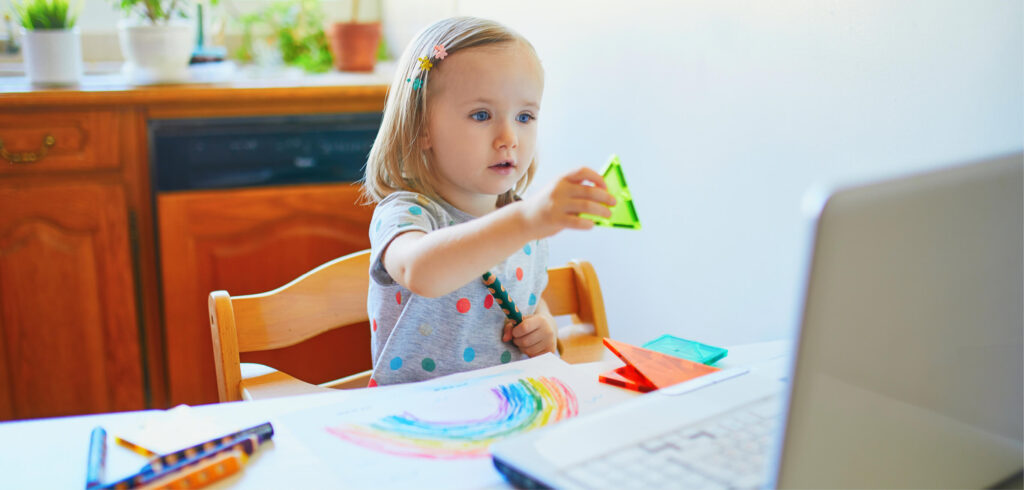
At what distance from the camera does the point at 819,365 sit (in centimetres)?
43

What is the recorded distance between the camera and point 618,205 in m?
0.63

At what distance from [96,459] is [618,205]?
0.41 m

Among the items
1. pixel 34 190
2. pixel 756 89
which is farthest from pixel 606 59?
pixel 34 190

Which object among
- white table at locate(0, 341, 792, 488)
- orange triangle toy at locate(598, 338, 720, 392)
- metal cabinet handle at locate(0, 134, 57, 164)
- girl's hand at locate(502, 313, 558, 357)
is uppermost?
metal cabinet handle at locate(0, 134, 57, 164)

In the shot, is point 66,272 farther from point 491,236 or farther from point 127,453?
point 491,236

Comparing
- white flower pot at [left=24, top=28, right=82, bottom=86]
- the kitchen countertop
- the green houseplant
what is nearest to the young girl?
the kitchen countertop

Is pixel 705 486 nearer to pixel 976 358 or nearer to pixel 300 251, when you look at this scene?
pixel 976 358

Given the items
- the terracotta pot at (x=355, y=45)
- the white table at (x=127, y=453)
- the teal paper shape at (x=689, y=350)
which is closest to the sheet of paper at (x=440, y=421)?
the white table at (x=127, y=453)

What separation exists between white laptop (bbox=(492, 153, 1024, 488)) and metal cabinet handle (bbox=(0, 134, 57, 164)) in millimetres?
1555

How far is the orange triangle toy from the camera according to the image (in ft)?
2.43

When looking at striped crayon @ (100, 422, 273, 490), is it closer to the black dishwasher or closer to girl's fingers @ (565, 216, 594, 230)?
girl's fingers @ (565, 216, 594, 230)

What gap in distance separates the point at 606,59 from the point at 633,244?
0.34 metres

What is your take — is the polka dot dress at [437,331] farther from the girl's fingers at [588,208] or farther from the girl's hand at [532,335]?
the girl's fingers at [588,208]

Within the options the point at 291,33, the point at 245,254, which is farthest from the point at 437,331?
the point at 291,33
